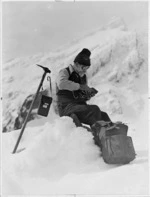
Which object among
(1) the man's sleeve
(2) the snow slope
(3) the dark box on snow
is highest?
(1) the man's sleeve

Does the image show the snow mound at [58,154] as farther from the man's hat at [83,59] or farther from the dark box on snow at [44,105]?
the man's hat at [83,59]

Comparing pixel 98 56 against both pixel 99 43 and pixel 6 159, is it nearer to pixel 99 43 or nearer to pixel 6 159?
pixel 99 43

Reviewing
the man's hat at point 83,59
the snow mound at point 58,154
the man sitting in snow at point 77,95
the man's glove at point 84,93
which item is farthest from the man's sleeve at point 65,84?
the snow mound at point 58,154

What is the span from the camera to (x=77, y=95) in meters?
3.36

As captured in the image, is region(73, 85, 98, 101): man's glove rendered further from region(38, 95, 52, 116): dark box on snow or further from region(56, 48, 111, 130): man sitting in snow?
region(38, 95, 52, 116): dark box on snow

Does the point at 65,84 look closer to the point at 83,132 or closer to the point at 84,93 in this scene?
the point at 84,93

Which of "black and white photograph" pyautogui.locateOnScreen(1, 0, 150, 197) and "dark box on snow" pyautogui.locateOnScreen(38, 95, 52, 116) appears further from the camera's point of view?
"dark box on snow" pyautogui.locateOnScreen(38, 95, 52, 116)

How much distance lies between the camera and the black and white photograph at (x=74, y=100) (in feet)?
8.75

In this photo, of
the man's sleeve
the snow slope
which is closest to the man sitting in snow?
the man's sleeve

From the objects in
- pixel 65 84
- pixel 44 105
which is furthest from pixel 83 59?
pixel 44 105

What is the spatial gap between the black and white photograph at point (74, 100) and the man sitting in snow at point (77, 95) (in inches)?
0.4

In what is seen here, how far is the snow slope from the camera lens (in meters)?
2.54

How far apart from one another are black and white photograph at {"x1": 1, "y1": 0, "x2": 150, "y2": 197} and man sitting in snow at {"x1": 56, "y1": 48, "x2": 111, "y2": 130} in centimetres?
1

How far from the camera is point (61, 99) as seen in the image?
11.1 ft
